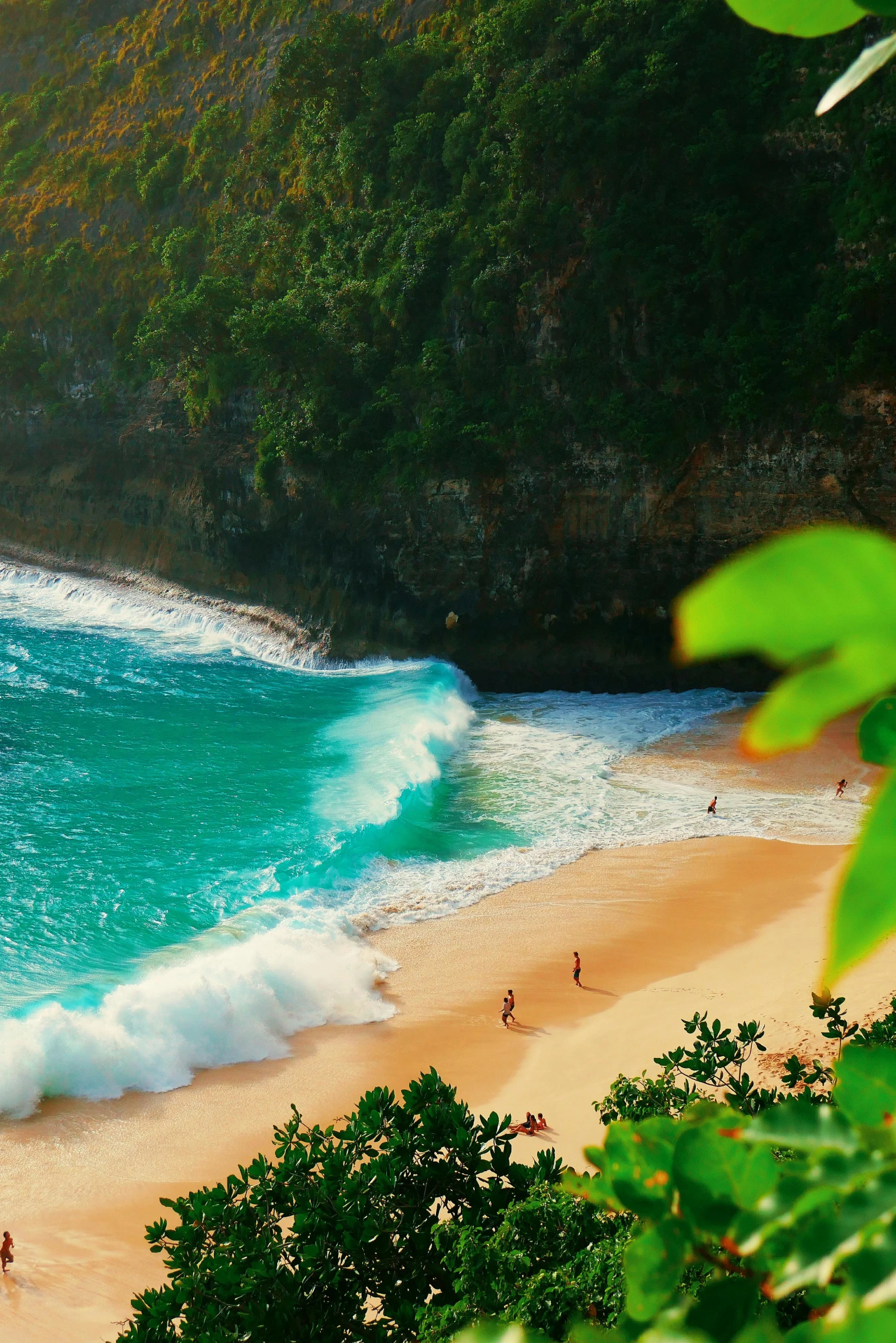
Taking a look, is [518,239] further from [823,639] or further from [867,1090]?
[823,639]

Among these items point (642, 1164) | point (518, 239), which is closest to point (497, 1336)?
point (642, 1164)

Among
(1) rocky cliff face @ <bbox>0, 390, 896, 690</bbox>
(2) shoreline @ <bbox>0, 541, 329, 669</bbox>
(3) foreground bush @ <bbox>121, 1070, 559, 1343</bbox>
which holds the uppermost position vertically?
(1) rocky cliff face @ <bbox>0, 390, 896, 690</bbox>

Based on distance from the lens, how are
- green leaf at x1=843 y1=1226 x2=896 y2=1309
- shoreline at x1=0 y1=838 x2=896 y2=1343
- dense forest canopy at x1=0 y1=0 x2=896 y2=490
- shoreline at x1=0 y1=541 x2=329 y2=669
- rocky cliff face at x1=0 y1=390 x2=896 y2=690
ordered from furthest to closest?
shoreline at x1=0 y1=541 x2=329 y2=669 < rocky cliff face at x1=0 y1=390 x2=896 y2=690 < dense forest canopy at x1=0 y1=0 x2=896 y2=490 < shoreline at x1=0 y1=838 x2=896 y2=1343 < green leaf at x1=843 y1=1226 x2=896 y2=1309

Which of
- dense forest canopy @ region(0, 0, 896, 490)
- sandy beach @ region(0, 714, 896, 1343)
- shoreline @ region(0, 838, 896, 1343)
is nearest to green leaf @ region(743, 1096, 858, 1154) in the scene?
sandy beach @ region(0, 714, 896, 1343)

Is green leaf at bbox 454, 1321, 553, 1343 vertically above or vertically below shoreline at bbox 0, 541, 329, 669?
above

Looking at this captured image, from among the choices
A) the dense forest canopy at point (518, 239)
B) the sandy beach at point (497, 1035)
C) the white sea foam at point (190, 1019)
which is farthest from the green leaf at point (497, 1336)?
the dense forest canopy at point (518, 239)

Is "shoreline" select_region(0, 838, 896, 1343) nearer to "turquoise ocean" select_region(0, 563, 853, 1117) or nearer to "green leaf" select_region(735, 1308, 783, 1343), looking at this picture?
"turquoise ocean" select_region(0, 563, 853, 1117)

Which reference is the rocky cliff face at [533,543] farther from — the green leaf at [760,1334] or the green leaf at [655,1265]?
the green leaf at [760,1334]
